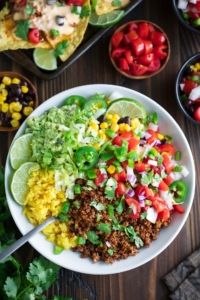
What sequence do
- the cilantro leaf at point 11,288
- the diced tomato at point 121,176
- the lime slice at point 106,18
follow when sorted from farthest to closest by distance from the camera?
the lime slice at point 106,18 < the diced tomato at point 121,176 < the cilantro leaf at point 11,288

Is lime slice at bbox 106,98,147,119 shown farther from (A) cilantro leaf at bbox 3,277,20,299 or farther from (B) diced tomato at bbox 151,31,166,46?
(A) cilantro leaf at bbox 3,277,20,299

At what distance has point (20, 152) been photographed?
3.42m

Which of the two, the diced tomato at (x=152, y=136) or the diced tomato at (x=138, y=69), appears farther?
the diced tomato at (x=138, y=69)

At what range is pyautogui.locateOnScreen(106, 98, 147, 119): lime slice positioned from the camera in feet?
11.3

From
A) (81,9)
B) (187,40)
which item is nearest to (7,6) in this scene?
(81,9)

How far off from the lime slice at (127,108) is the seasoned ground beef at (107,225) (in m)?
0.48

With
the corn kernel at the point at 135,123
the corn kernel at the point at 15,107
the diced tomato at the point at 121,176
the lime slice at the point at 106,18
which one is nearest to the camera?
the diced tomato at the point at 121,176

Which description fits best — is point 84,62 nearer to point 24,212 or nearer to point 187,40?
point 187,40

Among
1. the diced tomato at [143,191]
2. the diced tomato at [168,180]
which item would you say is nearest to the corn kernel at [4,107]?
the diced tomato at [143,191]

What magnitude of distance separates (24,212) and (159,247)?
811mm

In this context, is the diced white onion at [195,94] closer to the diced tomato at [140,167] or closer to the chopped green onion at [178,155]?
the chopped green onion at [178,155]

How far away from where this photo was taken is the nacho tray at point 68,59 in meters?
3.60

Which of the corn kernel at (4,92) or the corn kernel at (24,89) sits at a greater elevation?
the corn kernel at (24,89)

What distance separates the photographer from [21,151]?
11.2 feet
